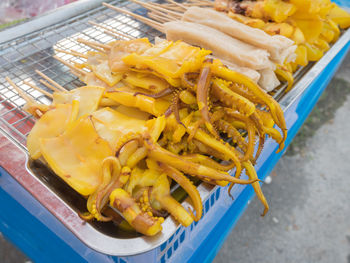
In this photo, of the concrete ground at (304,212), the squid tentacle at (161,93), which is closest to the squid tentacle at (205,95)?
the squid tentacle at (161,93)

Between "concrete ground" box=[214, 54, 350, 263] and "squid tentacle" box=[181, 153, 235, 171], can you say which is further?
"concrete ground" box=[214, 54, 350, 263]

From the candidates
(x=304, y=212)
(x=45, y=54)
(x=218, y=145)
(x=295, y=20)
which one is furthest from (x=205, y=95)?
(x=304, y=212)

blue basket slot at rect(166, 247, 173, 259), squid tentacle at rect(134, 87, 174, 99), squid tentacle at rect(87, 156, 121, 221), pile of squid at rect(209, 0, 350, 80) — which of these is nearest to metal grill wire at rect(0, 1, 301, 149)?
pile of squid at rect(209, 0, 350, 80)

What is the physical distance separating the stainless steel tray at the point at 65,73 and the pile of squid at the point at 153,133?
8 cm

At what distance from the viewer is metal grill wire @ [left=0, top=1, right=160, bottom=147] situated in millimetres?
2025

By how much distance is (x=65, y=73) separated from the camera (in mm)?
2398

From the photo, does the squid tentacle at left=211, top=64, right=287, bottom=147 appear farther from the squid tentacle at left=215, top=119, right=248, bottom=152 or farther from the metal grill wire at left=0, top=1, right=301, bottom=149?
the metal grill wire at left=0, top=1, right=301, bottom=149

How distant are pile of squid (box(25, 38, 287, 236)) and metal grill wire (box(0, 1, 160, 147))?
0.34m

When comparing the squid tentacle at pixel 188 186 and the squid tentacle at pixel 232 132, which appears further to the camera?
the squid tentacle at pixel 232 132

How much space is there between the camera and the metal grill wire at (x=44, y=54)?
2025 millimetres

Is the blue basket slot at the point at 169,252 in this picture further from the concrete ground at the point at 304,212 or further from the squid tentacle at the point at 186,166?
the concrete ground at the point at 304,212

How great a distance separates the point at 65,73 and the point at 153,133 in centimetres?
135

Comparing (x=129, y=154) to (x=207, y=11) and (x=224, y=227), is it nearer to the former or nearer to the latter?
(x=224, y=227)

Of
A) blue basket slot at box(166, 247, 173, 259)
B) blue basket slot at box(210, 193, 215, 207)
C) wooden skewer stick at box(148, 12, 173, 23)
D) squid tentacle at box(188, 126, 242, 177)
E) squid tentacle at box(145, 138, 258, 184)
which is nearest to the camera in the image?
squid tentacle at box(145, 138, 258, 184)
